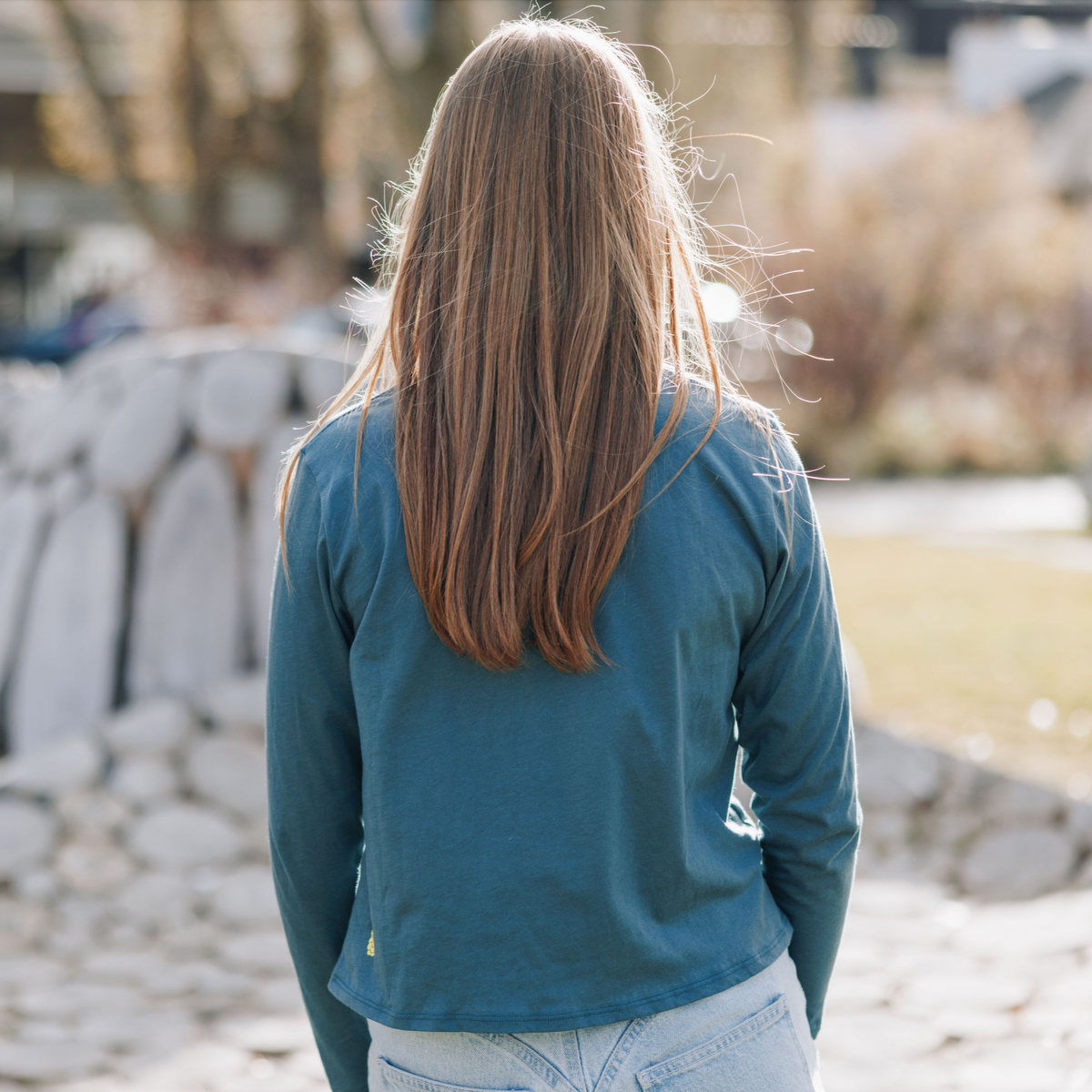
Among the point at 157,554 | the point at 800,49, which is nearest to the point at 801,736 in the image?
the point at 157,554

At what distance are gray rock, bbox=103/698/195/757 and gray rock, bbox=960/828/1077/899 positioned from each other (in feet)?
9.91

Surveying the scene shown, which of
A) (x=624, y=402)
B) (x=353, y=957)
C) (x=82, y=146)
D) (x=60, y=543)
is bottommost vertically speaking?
(x=60, y=543)

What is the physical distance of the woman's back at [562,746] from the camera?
1294 mm

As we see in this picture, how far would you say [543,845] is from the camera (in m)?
1.29

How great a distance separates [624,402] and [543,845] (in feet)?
1.55

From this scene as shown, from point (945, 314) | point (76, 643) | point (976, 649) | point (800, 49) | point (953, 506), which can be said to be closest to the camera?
point (76, 643)

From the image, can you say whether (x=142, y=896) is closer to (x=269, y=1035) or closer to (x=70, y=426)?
(x=269, y=1035)

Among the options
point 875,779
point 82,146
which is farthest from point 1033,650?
point 82,146

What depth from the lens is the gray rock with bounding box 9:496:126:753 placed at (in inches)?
200

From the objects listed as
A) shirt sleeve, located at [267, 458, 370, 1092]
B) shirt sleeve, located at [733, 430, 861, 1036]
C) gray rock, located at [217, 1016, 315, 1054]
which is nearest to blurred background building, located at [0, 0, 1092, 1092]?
gray rock, located at [217, 1016, 315, 1054]

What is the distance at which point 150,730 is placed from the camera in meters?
4.84

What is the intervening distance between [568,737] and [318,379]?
14.0 feet

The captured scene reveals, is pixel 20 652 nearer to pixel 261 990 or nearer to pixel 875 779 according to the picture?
pixel 261 990

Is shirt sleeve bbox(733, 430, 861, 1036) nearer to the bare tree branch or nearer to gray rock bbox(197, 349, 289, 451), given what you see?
gray rock bbox(197, 349, 289, 451)
